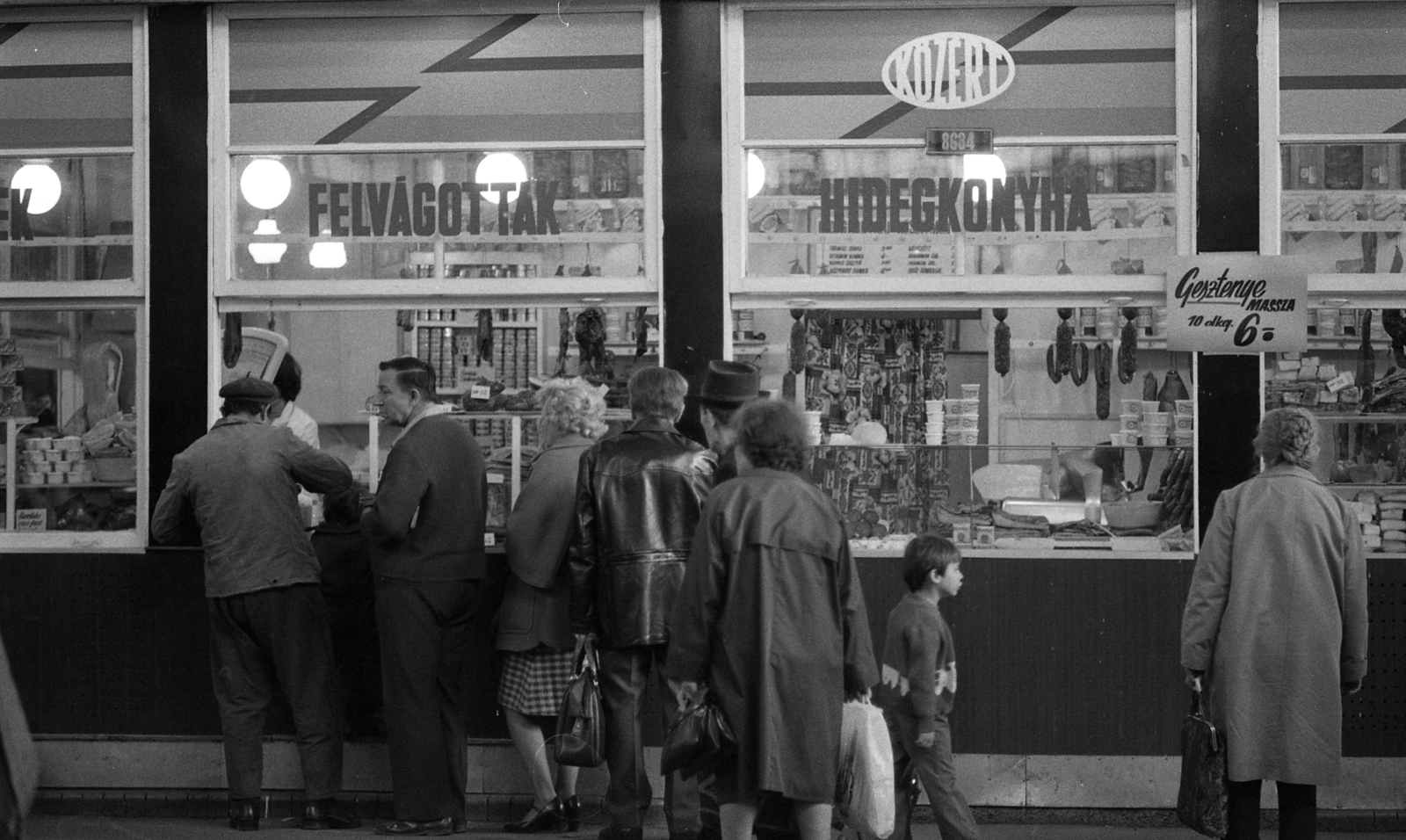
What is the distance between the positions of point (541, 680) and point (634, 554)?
3.08 feet

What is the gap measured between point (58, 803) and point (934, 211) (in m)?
5.12

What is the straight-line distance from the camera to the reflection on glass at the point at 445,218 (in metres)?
8.18

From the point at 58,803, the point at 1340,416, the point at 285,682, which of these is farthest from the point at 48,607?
the point at 1340,416

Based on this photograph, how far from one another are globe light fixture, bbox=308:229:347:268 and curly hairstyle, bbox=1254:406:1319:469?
4441 mm

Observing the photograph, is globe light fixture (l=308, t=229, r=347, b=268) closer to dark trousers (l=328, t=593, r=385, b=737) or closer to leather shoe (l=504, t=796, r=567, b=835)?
dark trousers (l=328, t=593, r=385, b=737)

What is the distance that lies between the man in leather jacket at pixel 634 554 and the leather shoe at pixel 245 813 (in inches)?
69.3

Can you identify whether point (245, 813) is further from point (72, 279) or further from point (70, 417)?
point (72, 279)

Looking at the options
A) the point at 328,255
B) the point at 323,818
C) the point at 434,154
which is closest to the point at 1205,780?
the point at 323,818

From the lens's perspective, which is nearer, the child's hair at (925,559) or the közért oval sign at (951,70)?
the child's hair at (925,559)

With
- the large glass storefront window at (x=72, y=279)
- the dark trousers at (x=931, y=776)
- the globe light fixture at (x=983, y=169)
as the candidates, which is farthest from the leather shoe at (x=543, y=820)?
the globe light fixture at (x=983, y=169)

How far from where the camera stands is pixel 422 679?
7.38 meters

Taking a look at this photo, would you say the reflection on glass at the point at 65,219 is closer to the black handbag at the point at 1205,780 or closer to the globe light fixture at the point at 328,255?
the globe light fixture at the point at 328,255

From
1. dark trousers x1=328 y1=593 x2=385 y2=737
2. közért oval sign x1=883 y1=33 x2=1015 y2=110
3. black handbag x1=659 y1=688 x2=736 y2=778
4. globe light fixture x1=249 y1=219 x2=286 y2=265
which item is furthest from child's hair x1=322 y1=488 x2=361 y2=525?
közért oval sign x1=883 y1=33 x2=1015 y2=110

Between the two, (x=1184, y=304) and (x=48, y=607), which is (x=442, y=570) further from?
(x=1184, y=304)
